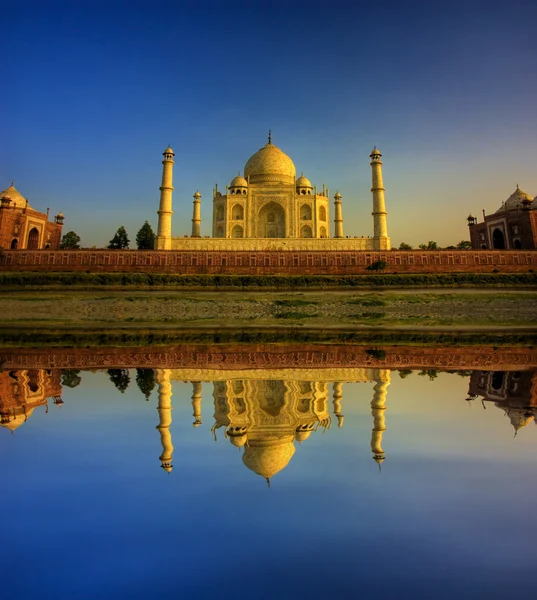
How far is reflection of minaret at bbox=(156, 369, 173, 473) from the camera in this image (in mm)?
3978

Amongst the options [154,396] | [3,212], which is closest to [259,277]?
[3,212]

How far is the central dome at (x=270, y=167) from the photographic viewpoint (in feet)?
136

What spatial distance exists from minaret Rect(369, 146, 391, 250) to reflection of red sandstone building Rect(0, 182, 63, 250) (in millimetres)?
24328

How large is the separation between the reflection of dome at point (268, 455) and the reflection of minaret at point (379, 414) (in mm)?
720

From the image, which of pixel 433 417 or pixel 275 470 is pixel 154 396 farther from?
pixel 433 417

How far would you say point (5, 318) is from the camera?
2197 centimetres

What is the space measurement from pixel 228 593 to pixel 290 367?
21.7ft

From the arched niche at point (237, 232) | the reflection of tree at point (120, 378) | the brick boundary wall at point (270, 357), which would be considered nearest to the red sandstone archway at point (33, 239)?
the arched niche at point (237, 232)

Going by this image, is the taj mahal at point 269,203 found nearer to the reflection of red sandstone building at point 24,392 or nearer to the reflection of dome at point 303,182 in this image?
the reflection of dome at point 303,182

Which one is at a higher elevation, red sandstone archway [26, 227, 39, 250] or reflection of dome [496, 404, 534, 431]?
red sandstone archway [26, 227, 39, 250]

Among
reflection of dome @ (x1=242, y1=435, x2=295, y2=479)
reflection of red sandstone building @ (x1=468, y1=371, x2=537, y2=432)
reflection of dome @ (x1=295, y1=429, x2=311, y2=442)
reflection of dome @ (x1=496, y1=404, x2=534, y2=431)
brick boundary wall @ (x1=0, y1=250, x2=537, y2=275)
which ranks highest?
brick boundary wall @ (x1=0, y1=250, x2=537, y2=275)

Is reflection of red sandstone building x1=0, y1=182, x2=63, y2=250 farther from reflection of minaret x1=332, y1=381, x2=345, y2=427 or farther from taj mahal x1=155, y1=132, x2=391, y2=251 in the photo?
reflection of minaret x1=332, y1=381, x2=345, y2=427

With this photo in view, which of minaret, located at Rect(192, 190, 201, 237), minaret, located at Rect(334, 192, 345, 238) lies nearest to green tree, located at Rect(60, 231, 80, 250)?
minaret, located at Rect(192, 190, 201, 237)

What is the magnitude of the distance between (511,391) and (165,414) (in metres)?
4.51
